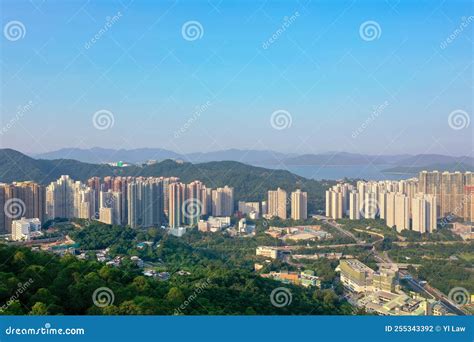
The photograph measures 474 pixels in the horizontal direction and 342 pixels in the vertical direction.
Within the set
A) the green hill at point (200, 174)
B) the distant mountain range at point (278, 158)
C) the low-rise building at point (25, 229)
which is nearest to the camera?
the distant mountain range at point (278, 158)

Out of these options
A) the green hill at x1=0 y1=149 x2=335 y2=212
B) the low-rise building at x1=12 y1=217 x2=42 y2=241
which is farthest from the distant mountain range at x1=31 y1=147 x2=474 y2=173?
the low-rise building at x1=12 y1=217 x2=42 y2=241

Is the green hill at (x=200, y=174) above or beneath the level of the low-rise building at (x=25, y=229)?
above

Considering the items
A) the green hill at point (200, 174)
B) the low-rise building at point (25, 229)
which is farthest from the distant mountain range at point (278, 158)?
A: the low-rise building at point (25, 229)

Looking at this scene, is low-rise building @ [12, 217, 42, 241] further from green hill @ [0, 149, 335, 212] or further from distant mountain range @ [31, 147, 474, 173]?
distant mountain range @ [31, 147, 474, 173]

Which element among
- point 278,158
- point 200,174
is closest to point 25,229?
point 200,174

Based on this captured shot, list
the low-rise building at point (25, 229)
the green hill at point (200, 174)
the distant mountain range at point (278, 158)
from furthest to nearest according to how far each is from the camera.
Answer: the green hill at point (200, 174) < the low-rise building at point (25, 229) < the distant mountain range at point (278, 158)

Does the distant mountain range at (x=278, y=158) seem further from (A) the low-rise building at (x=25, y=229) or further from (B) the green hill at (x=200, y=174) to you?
(A) the low-rise building at (x=25, y=229)

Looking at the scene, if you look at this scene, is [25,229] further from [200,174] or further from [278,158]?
[278,158]
